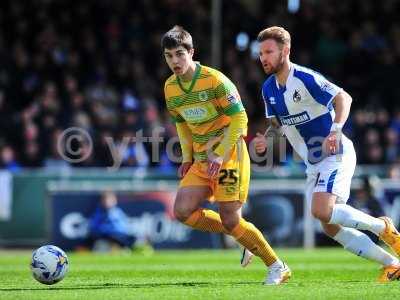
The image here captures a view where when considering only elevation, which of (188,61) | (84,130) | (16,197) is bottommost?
(16,197)

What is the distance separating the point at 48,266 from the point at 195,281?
152cm

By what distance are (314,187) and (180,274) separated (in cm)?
237

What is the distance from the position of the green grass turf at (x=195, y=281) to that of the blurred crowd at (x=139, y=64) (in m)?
4.69

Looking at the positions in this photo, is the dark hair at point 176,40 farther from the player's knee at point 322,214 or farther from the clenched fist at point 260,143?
the player's knee at point 322,214

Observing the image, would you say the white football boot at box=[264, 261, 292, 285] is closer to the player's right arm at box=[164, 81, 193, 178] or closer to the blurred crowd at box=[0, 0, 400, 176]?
the player's right arm at box=[164, 81, 193, 178]

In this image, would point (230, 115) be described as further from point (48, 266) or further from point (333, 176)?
point (48, 266)

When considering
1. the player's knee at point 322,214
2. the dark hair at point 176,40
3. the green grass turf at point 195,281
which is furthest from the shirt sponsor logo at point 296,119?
the green grass turf at point 195,281

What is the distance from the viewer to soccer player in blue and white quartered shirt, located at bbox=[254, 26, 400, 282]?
875 centimetres

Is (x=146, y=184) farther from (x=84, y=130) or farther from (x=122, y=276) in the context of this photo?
(x=122, y=276)

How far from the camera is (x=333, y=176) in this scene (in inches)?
349

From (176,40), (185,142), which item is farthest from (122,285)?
(176,40)

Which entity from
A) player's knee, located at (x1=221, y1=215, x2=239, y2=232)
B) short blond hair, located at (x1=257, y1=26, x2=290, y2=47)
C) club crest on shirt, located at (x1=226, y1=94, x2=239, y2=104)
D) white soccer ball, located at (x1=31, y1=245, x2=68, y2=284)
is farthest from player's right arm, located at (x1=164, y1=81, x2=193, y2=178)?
white soccer ball, located at (x1=31, y1=245, x2=68, y2=284)

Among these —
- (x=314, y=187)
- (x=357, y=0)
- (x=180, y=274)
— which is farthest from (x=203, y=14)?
(x=314, y=187)

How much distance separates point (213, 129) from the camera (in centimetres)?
927
